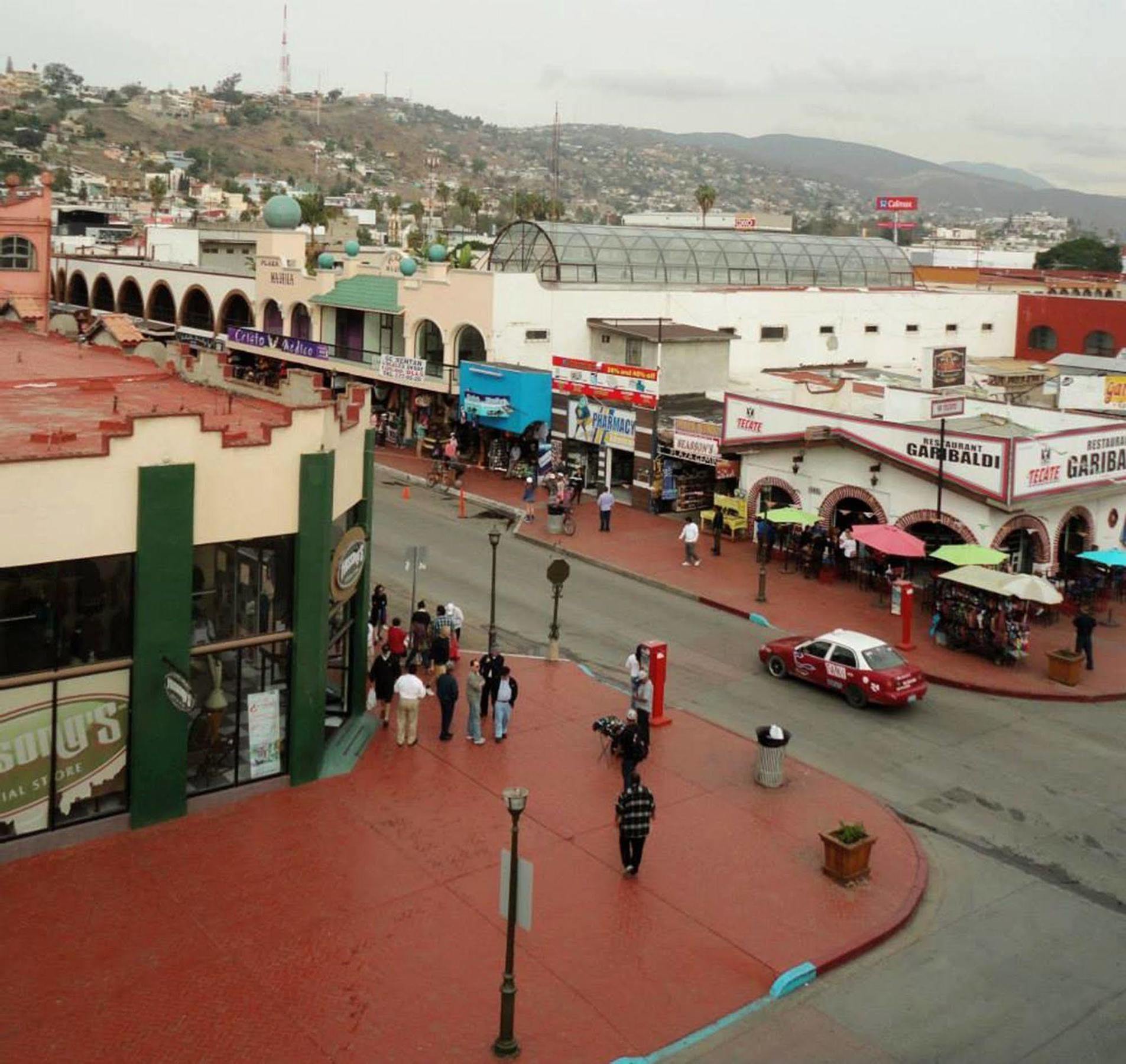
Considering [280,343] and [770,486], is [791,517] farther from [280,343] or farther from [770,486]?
[280,343]

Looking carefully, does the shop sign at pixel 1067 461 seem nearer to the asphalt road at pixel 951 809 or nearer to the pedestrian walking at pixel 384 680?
the asphalt road at pixel 951 809

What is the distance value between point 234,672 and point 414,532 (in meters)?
19.0

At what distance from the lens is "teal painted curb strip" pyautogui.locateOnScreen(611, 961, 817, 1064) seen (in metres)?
12.4

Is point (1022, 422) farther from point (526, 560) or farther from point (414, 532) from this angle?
point (414, 532)

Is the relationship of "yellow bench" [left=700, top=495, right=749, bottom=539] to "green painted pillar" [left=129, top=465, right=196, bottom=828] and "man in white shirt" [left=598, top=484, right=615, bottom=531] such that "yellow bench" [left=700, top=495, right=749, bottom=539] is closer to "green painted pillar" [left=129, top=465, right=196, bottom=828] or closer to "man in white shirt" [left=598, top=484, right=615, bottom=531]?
"man in white shirt" [left=598, top=484, right=615, bottom=531]

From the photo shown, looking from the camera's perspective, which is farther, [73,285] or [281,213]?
[73,285]

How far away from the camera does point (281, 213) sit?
67375 mm

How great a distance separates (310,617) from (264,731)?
1740 mm

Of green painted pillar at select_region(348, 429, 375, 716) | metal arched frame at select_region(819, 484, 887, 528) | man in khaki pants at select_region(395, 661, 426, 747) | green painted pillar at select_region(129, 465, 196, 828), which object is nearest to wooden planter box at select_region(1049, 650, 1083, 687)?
metal arched frame at select_region(819, 484, 887, 528)

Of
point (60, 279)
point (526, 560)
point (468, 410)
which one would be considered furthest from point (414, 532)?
point (60, 279)

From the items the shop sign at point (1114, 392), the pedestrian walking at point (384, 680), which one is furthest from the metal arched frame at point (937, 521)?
the pedestrian walking at point (384, 680)

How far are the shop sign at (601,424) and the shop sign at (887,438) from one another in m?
5.01

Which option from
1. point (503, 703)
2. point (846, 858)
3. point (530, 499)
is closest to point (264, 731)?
point (503, 703)

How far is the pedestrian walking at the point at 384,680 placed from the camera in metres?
21.2
